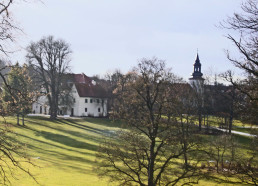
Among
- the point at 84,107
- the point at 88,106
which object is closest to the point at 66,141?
the point at 84,107

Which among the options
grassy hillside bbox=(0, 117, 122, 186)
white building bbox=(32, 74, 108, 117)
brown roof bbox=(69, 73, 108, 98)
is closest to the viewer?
grassy hillside bbox=(0, 117, 122, 186)

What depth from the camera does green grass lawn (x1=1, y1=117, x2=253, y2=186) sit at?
24.3 meters

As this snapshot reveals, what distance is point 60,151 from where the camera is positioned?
119 ft

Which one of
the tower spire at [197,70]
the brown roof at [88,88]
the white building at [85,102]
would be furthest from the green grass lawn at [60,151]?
the tower spire at [197,70]

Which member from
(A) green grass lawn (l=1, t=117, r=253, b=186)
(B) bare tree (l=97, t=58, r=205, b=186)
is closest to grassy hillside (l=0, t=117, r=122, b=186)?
(A) green grass lawn (l=1, t=117, r=253, b=186)

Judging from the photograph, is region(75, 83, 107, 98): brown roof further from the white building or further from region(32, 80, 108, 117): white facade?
region(32, 80, 108, 117): white facade

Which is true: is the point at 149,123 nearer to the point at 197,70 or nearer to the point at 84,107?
the point at 84,107

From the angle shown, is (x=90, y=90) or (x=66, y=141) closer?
(x=66, y=141)

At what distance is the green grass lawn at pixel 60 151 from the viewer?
79.8 feet

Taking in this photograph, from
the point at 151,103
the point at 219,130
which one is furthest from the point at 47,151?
the point at 219,130

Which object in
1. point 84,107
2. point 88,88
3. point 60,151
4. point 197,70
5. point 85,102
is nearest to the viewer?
point 60,151

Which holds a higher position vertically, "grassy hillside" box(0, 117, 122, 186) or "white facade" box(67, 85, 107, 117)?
"white facade" box(67, 85, 107, 117)

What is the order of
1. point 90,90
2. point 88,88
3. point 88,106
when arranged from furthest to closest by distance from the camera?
point 88,88
point 90,90
point 88,106

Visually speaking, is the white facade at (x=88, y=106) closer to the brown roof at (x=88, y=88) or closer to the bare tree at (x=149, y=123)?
the brown roof at (x=88, y=88)
